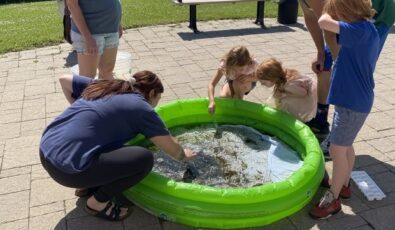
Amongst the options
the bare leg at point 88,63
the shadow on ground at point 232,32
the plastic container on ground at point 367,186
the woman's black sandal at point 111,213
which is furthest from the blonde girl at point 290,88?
the shadow on ground at point 232,32

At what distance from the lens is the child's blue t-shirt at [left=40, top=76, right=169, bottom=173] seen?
2.54 m

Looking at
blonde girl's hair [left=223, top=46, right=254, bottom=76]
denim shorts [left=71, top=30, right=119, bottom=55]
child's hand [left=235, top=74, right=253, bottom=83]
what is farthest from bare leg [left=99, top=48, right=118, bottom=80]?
child's hand [left=235, top=74, right=253, bottom=83]

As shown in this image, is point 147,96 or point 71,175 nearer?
point 71,175

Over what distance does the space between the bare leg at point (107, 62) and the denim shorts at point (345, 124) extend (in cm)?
227

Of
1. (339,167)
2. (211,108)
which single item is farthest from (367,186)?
(211,108)

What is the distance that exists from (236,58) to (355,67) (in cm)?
147

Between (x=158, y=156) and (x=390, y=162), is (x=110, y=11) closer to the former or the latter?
(x=158, y=156)

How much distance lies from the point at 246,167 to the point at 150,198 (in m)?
1.00

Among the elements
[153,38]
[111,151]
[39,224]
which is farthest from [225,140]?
[153,38]

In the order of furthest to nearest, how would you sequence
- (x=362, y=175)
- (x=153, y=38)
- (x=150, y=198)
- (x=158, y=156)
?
(x=153, y=38) → (x=158, y=156) → (x=362, y=175) → (x=150, y=198)

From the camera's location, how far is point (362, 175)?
130 inches

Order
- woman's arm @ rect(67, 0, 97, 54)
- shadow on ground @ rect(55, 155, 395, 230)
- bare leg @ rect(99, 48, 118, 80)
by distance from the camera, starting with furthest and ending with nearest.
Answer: bare leg @ rect(99, 48, 118, 80) < woman's arm @ rect(67, 0, 97, 54) < shadow on ground @ rect(55, 155, 395, 230)

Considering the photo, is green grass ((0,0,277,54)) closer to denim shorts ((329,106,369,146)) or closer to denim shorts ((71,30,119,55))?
denim shorts ((71,30,119,55))

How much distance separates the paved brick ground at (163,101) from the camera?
2910 millimetres
